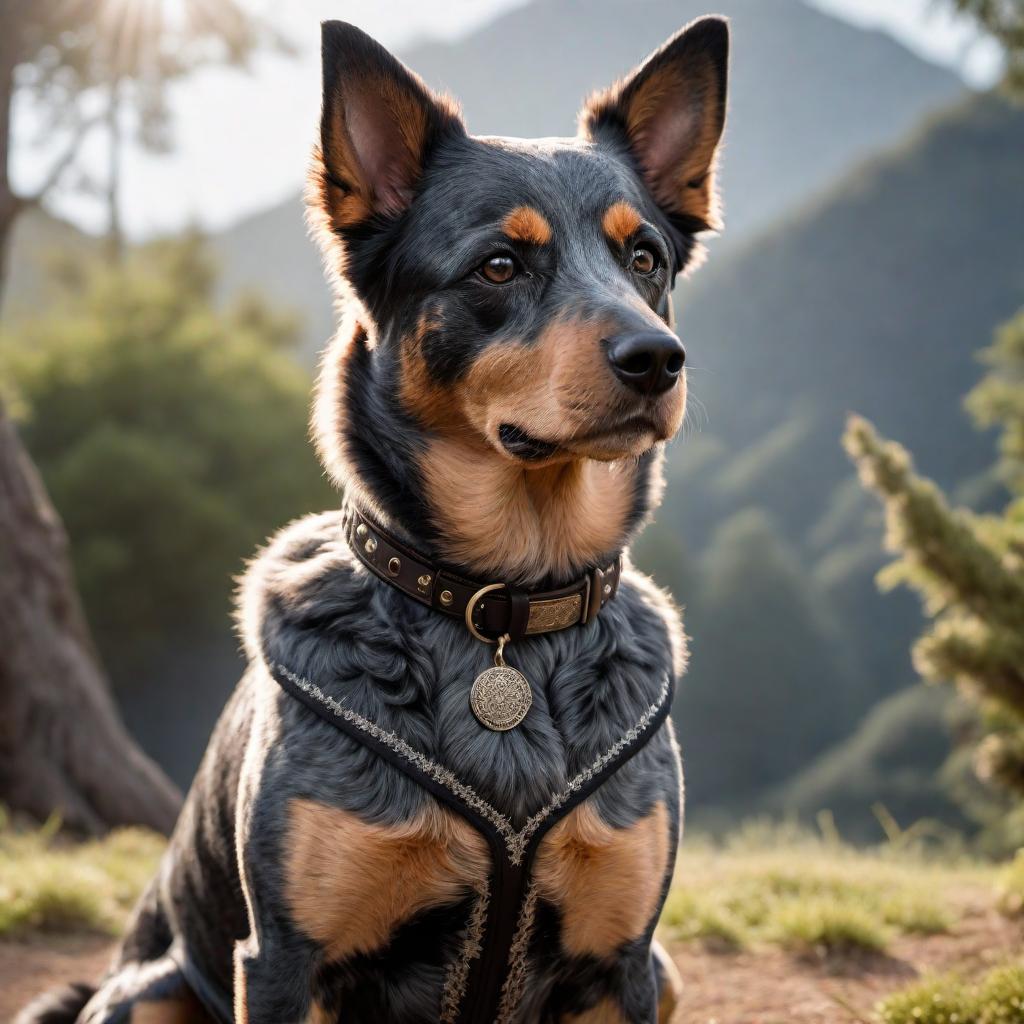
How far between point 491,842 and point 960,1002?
1.87 metres

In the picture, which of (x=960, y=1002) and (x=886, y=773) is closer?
(x=960, y=1002)

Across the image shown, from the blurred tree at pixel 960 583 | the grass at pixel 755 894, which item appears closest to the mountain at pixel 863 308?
the grass at pixel 755 894

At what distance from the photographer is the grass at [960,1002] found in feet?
11.4

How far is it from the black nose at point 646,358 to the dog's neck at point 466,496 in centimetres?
42

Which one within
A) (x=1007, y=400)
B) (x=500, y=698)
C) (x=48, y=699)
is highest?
(x=1007, y=400)

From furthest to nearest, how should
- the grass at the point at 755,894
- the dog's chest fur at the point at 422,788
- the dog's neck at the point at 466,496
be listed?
the grass at the point at 755,894 < the dog's neck at the point at 466,496 < the dog's chest fur at the point at 422,788

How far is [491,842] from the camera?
256 cm

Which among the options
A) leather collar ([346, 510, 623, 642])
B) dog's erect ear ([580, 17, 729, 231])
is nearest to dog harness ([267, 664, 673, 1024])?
leather collar ([346, 510, 623, 642])

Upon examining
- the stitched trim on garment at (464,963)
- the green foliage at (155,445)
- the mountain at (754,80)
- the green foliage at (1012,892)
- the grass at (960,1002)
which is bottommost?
the green foliage at (155,445)

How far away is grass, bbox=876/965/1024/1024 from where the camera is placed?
11.4ft

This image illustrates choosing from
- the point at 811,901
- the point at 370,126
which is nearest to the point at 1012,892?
the point at 811,901

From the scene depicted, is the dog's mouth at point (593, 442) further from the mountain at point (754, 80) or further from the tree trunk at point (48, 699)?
the mountain at point (754, 80)

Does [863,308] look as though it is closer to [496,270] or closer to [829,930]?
[829,930]

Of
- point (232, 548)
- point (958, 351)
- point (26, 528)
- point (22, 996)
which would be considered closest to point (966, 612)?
point (22, 996)
